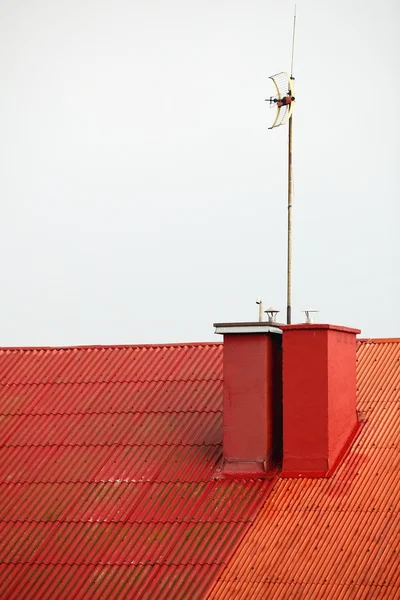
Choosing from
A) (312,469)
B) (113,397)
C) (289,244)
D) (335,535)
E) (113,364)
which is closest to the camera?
(335,535)

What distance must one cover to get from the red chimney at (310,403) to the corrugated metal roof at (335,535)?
0.26 m

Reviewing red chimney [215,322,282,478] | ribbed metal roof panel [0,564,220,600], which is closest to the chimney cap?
red chimney [215,322,282,478]

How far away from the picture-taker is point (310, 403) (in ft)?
63.6

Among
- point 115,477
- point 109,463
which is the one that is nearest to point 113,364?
point 109,463

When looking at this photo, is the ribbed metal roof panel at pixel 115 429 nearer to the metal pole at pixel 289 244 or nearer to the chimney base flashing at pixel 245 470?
the chimney base flashing at pixel 245 470

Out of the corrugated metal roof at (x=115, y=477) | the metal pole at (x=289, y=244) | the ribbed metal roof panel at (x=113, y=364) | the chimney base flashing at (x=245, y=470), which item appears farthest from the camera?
the ribbed metal roof panel at (x=113, y=364)

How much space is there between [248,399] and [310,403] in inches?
37.6

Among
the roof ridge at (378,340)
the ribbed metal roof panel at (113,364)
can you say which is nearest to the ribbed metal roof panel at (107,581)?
the ribbed metal roof panel at (113,364)

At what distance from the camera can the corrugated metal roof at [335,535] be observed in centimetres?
1700

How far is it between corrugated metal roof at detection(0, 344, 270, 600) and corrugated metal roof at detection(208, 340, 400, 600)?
0.41 meters

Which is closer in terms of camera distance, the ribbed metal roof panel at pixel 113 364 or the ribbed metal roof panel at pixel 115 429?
the ribbed metal roof panel at pixel 115 429

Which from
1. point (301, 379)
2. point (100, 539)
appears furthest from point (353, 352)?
point (100, 539)

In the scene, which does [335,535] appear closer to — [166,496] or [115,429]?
[166,496]

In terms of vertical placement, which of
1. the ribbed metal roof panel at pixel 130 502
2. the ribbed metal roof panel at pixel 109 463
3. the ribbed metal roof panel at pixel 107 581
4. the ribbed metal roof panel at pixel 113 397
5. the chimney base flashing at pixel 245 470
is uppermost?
the ribbed metal roof panel at pixel 113 397
